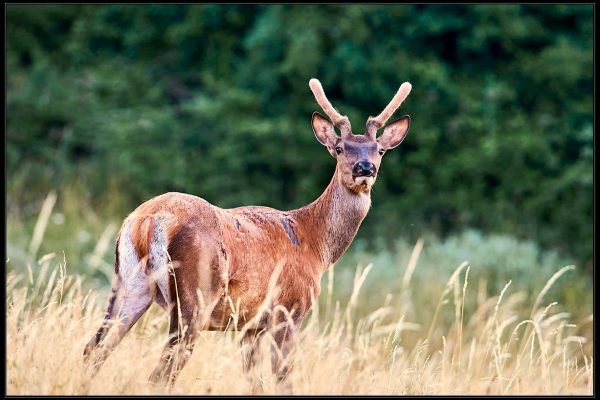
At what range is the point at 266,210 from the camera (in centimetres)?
578

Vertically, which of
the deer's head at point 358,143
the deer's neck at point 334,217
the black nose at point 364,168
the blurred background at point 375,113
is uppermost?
the blurred background at point 375,113

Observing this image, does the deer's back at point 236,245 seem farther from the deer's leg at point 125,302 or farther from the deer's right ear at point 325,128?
the deer's right ear at point 325,128

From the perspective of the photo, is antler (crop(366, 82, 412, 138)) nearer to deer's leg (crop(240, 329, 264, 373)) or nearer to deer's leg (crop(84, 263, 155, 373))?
deer's leg (crop(240, 329, 264, 373))

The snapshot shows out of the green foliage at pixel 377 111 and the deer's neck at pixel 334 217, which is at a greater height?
the green foliage at pixel 377 111

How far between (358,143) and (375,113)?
29.7 ft

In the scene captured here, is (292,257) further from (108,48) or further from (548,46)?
(108,48)

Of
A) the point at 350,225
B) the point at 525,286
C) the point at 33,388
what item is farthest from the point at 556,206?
the point at 33,388

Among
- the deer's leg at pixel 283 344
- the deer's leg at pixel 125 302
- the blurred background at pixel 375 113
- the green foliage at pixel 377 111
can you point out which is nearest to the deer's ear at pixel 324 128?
the deer's leg at pixel 283 344

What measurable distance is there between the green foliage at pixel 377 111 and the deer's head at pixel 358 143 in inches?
326

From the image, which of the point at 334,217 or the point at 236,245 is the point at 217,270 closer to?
the point at 236,245

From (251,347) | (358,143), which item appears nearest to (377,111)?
(358,143)

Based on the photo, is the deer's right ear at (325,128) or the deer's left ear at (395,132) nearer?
the deer's right ear at (325,128)

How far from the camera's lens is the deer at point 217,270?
4.79 m

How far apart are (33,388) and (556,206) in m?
11.9
